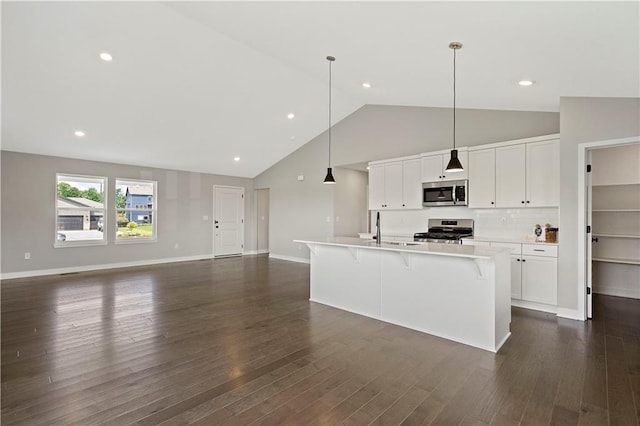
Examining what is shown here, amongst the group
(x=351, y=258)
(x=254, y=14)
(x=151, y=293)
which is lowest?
(x=151, y=293)

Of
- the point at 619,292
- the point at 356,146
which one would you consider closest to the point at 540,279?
the point at 619,292

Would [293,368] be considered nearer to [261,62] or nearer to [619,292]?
[261,62]

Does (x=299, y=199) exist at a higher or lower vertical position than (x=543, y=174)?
lower

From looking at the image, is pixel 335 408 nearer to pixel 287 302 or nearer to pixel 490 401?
pixel 490 401

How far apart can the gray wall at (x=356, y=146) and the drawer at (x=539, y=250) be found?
168cm

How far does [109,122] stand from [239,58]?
Result: 2.76 meters

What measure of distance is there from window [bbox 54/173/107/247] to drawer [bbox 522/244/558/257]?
8.13 m

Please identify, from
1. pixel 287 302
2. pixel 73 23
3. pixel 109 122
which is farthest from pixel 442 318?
pixel 109 122

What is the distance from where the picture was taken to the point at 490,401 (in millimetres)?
2100

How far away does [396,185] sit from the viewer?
19.9 feet

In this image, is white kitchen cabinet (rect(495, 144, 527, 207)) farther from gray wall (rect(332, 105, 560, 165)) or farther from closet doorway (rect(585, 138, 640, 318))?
closet doorway (rect(585, 138, 640, 318))

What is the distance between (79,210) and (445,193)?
24.5 feet

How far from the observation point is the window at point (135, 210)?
7.39 meters

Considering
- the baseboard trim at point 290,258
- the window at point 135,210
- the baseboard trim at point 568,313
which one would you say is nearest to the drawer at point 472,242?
the baseboard trim at point 568,313
